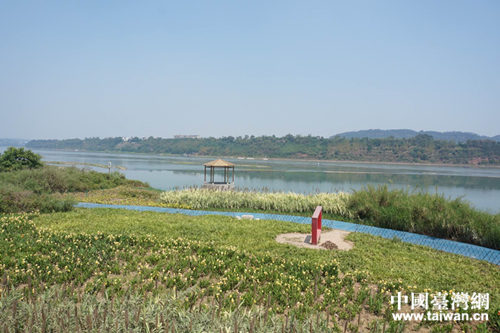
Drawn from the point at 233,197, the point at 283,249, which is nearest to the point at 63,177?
the point at 233,197

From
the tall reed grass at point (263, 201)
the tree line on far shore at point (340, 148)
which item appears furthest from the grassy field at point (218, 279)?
the tree line on far shore at point (340, 148)

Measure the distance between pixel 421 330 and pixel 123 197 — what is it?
16061mm

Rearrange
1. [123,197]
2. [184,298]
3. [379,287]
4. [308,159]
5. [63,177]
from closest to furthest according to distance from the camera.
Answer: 1. [184,298]
2. [379,287]
3. [123,197]
4. [63,177]
5. [308,159]

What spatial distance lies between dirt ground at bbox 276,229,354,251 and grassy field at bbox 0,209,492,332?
0.36 m

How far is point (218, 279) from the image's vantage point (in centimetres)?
553

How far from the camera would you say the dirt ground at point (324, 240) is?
797 centimetres

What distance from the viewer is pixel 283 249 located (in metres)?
7.45

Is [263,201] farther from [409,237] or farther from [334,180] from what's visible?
[334,180]

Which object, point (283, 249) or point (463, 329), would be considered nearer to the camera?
point (463, 329)

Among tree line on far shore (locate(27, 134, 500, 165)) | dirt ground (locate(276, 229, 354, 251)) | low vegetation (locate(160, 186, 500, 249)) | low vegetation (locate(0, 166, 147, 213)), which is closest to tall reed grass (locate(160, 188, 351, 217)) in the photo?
low vegetation (locate(160, 186, 500, 249))

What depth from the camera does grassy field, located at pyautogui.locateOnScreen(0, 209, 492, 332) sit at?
3.96 meters

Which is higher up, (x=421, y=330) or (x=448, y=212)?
(x=448, y=212)

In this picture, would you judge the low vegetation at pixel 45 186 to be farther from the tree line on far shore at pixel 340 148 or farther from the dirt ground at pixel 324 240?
the tree line on far shore at pixel 340 148

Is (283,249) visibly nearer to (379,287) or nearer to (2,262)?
(379,287)
